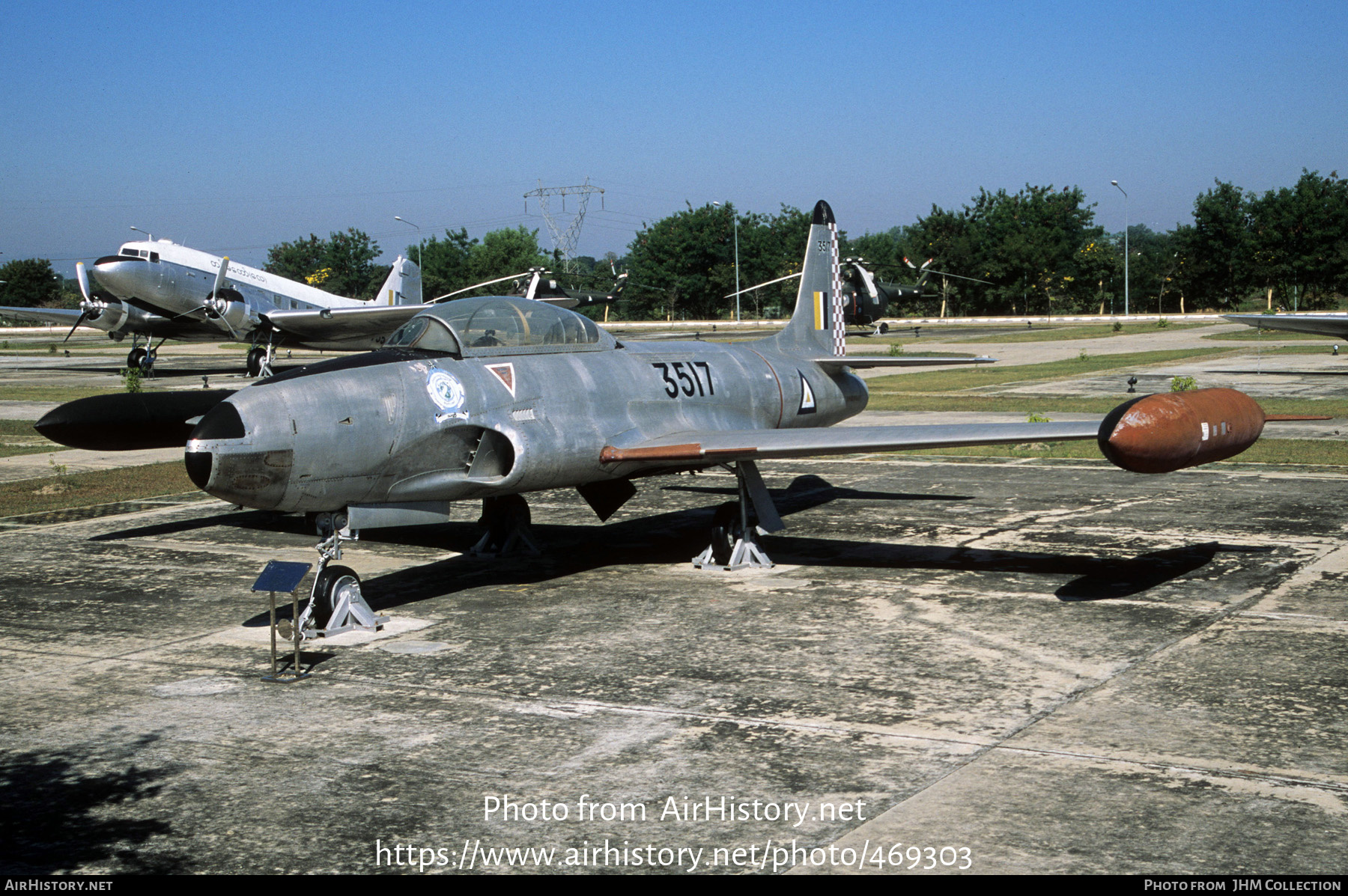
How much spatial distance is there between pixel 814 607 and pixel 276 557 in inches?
273

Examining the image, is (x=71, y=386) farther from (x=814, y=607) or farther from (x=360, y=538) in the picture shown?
(x=814, y=607)

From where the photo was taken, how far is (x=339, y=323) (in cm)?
4272

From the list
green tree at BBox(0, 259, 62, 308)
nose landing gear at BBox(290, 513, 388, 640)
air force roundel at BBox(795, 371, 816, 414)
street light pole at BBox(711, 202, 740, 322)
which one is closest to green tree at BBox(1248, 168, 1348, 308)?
street light pole at BBox(711, 202, 740, 322)

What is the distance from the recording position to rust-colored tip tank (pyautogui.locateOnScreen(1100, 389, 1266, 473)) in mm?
9414

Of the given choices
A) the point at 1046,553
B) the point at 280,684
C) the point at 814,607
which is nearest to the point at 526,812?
the point at 280,684

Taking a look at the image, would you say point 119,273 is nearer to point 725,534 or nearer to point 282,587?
point 725,534

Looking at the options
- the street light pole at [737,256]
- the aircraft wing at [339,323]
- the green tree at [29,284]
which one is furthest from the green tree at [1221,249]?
the green tree at [29,284]

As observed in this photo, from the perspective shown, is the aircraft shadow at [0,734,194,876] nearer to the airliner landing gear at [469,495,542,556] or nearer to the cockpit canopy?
the cockpit canopy

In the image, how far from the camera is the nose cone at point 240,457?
9.34 metres

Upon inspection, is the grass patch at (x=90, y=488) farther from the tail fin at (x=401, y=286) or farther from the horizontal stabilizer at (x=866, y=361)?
the tail fin at (x=401, y=286)

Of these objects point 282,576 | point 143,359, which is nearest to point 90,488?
point 282,576

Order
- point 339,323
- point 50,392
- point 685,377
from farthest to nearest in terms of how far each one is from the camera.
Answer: point 339,323, point 50,392, point 685,377

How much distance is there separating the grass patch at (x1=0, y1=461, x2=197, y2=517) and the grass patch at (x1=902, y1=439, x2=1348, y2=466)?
14.0 m

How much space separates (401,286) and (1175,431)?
4687cm
